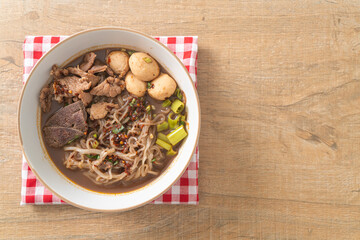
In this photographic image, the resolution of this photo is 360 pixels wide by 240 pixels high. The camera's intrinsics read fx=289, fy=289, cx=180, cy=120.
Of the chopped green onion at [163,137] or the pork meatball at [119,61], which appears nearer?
the pork meatball at [119,61]

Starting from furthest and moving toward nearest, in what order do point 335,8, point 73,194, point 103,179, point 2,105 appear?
point 335,8 < point 2,105 < point 103,179 < point 73,194

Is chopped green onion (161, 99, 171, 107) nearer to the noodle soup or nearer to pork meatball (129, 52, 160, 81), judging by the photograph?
the noodle soup

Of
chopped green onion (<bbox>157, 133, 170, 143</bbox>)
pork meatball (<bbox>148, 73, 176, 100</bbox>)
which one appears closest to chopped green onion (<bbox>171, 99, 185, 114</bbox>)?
pork meatball (<bbox>148, 73, 176, 100</bbox>)

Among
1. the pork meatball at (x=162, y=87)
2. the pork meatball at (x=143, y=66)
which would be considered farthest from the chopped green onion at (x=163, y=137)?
the pork meatball at (x=143, y=66)

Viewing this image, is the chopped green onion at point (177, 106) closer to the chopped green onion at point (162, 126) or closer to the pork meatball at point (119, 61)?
the chopped green onion at point (162, 126)

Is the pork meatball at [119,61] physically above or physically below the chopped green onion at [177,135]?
above

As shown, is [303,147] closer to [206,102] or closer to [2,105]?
[206,102]

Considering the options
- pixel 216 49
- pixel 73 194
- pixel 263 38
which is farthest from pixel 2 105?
pixel 263 38
